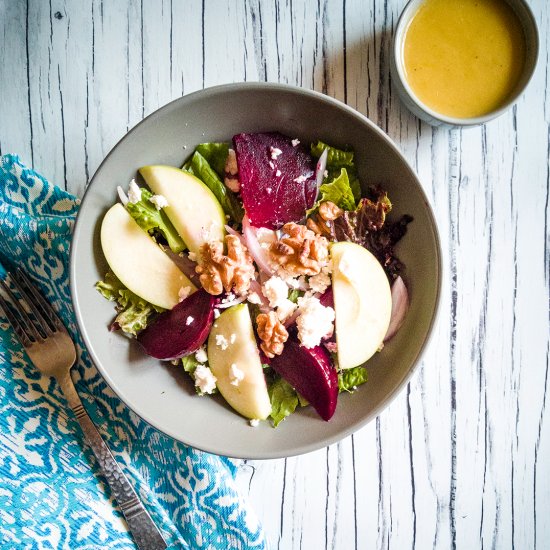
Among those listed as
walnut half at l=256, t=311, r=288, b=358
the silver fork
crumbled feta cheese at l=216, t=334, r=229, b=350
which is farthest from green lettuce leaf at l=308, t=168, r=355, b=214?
the silver fork

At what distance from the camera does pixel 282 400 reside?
1.77 m

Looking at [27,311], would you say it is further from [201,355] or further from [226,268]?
[226,268]

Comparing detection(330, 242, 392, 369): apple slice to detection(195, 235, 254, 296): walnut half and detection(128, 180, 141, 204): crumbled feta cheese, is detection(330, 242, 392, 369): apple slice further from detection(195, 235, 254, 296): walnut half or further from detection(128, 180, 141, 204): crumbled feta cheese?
detection(128, 180, 141, 204): crumbled feta cheese

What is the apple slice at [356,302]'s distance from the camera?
1.69 metres

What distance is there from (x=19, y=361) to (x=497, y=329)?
1591mm

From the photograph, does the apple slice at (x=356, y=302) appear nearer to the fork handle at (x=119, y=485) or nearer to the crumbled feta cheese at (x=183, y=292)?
the crumbled feta cheese at (x=183, y=292)

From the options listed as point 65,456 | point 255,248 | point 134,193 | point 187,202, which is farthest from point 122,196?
point 65,456

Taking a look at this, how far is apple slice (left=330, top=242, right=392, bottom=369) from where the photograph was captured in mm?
1686

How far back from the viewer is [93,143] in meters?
1.94

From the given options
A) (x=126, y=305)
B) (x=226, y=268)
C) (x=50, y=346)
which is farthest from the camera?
(x=50, y=346)

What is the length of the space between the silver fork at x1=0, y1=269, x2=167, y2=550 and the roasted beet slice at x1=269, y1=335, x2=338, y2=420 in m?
0.63

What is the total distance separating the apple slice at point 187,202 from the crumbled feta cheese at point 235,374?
36 cm

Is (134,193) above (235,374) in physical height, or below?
above

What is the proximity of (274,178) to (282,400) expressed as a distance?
672 mm
